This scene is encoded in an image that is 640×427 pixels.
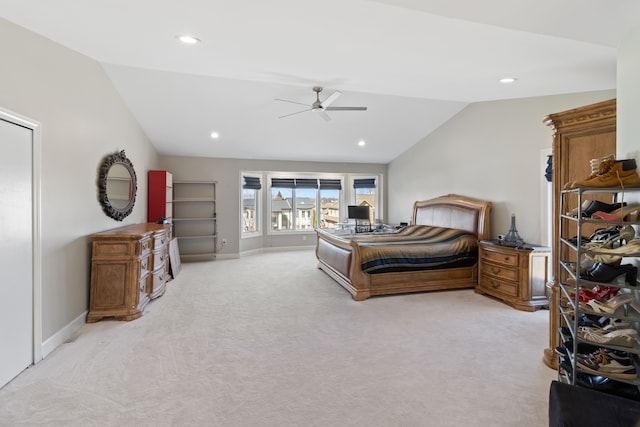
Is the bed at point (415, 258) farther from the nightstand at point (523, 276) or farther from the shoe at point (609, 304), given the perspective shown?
the shoe at point (609, 304)

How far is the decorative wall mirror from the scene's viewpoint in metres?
3.79

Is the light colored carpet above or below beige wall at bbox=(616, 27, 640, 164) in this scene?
below

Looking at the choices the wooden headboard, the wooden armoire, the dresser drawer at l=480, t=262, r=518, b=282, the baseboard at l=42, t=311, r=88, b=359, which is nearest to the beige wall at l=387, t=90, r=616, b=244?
the wooden headboard

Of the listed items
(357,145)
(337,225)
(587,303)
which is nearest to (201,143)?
(357,145)

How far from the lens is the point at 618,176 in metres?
1.63

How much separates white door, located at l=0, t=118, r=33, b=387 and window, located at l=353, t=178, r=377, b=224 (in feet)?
22.6

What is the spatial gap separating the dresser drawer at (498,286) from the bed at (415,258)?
30 centimetres

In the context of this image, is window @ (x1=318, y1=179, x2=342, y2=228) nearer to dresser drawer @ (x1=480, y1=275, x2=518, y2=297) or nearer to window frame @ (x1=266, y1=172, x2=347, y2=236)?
window frame @ (x1=266, y1=172, x2=347, y2=236)

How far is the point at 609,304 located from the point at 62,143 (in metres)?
4.21

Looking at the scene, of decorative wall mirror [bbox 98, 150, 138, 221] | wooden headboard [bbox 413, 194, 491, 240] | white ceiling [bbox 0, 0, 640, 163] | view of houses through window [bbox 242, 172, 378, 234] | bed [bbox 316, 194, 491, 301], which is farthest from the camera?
view of houses through window [bbox 242, 172, 378, 234]

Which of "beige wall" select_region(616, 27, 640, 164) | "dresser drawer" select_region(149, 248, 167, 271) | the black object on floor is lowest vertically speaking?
the black object on floor

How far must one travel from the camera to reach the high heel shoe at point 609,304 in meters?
1.57

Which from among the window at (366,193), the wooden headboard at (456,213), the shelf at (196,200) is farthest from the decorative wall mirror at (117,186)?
the window at (366,193)

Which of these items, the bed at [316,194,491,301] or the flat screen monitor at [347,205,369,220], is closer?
the bed at [316,194,491,301]
